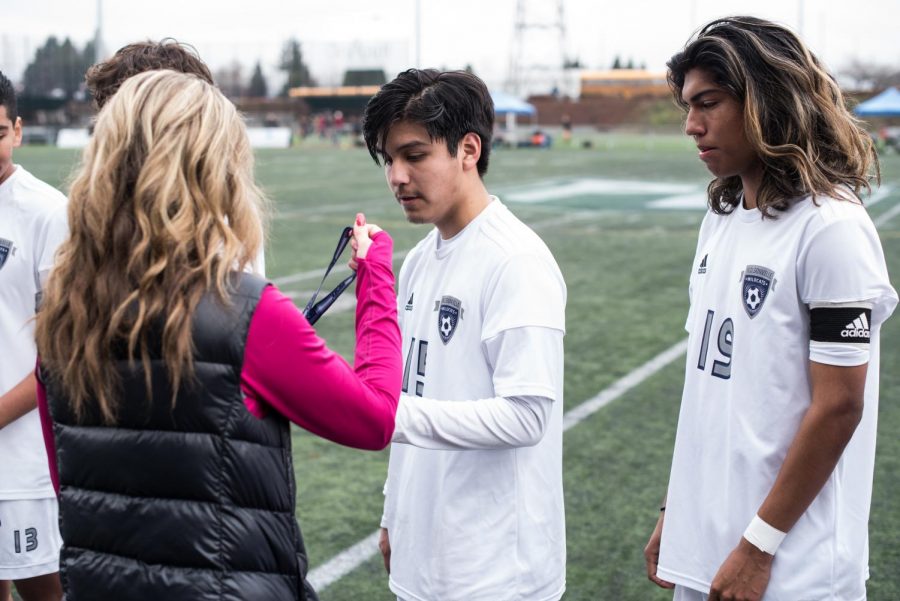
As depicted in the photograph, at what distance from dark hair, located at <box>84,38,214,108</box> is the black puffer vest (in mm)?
1438

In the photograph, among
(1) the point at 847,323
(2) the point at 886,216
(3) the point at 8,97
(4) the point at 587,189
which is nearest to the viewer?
(1) the point at 847,323

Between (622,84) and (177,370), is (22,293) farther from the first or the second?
(622,84)

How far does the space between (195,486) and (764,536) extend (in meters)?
1.17

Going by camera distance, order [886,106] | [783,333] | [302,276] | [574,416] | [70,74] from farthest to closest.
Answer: [70,74], [886,106], [302,276], [574,416], [783,333]

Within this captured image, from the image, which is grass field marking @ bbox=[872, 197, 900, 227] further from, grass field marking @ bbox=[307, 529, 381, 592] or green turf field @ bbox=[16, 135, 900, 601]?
grass field marking @ bbox=[307, 529, 381, 592]

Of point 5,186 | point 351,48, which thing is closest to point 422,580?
point 5,186

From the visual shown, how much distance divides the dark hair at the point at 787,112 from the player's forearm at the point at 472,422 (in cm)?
68

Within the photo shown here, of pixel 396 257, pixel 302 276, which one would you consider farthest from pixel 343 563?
pixel 396 257

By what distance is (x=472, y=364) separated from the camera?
2439 millimetres

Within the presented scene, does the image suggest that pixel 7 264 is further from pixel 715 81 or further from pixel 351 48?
pixel 351 48

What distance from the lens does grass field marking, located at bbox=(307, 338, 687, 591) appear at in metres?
4.26

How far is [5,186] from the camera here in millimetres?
3119

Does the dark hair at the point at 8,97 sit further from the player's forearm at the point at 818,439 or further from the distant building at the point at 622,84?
the distant building at the point at 622,84

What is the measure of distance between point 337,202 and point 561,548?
17254 millimetres
